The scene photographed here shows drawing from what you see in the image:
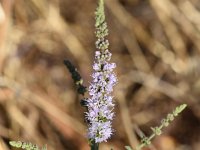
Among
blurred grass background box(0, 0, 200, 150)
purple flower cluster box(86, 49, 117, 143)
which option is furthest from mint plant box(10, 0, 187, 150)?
blurred grass background box(0, 0, 200, 150)

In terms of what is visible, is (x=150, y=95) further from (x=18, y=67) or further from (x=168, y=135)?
(x=18, y=67)

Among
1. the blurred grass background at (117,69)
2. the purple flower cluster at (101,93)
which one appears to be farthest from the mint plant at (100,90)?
the blurred grass background at (117,69)

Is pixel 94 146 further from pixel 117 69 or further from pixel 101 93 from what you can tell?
pixel 117 69

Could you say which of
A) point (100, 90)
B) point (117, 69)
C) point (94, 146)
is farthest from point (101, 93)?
point (117, 69)

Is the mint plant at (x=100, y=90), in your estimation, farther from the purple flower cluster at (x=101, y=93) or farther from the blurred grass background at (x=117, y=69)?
the blurred grass background at (x=117, y=69)

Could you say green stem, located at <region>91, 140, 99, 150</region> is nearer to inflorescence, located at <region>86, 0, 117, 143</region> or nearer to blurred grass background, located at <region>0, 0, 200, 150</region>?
inflorescence, located at <region>86, 0, 117, 143</region>

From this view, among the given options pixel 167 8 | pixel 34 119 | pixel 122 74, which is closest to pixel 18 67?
pixel 34 119
